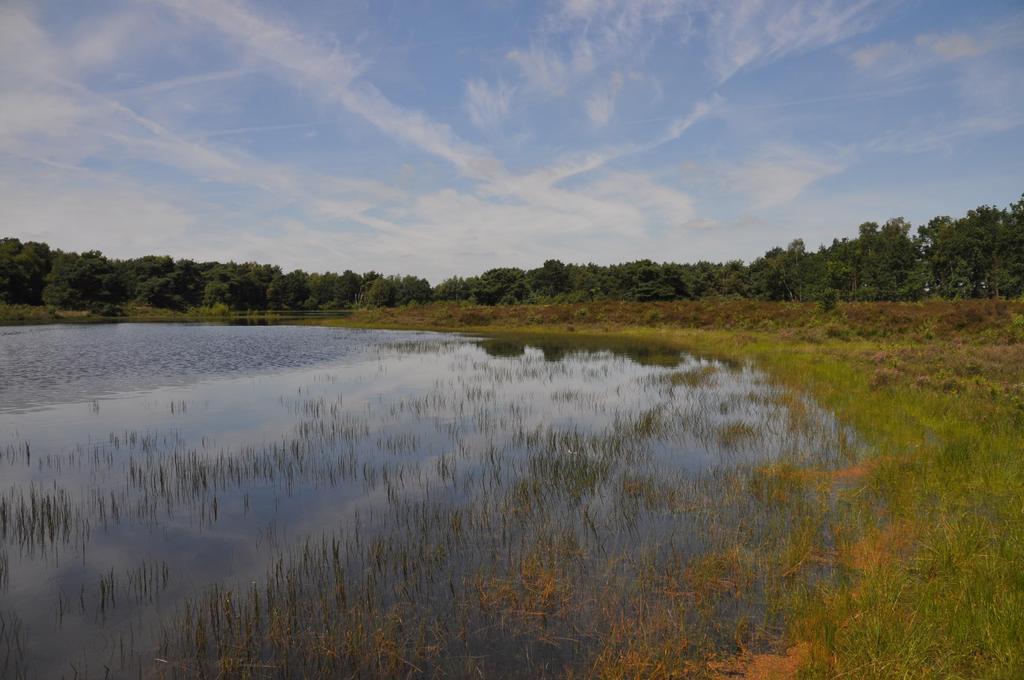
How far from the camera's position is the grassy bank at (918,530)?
5.37 metres

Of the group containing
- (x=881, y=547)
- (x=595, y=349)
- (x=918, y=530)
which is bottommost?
(x=881, y=547)

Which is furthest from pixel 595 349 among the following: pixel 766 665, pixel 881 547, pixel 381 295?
pixel 381 295

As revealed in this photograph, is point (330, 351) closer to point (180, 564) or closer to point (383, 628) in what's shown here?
point (180, 564)

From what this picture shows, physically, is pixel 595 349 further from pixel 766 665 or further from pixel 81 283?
pixel 81 283

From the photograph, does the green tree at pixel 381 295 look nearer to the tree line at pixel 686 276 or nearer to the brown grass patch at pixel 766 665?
the tree line at pixel 686 276

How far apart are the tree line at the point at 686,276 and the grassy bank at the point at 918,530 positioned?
3681 centimetres

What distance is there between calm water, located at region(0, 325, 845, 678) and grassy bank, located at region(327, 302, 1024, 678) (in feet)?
4.72

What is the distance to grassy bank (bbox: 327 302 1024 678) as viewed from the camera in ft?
17.6

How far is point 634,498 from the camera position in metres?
10.3

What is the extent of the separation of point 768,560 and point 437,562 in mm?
4855

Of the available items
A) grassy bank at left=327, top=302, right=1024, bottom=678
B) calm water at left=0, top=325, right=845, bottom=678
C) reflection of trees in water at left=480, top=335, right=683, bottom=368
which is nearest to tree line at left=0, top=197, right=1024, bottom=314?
reflection of trees in water at left=480, top=335, right=683, bottom=368

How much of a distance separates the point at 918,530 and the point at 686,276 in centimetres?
11705

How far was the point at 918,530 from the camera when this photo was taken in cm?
816

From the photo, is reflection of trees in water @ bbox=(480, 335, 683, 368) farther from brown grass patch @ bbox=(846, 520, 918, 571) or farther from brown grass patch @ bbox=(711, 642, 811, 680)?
brown grass patch @ bbox=(711, 642, 811, 680)
